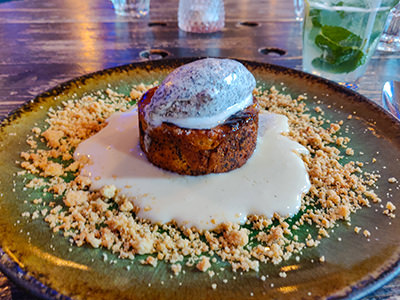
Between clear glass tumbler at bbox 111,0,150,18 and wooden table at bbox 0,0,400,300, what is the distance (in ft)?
0.20

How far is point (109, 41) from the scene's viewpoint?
7.49 feet

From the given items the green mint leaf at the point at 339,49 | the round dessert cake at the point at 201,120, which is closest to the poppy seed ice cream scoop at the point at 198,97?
the round dessert cake at the point at 201,120

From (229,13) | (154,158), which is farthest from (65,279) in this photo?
(229,13)

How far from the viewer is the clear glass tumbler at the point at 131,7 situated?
2656 mm

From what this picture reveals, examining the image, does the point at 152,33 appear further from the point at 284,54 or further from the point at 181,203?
the point at 181,203

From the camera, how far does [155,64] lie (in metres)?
1.73

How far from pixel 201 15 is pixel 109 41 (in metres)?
0.63

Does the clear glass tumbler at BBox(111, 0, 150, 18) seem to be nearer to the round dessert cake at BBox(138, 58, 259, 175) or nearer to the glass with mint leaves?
the glass with mint leaves

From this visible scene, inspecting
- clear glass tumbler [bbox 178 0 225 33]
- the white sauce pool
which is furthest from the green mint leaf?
clear glass tumbler [bbox 178 0 225 33]

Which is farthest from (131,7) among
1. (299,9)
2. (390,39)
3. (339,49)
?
(390,39)

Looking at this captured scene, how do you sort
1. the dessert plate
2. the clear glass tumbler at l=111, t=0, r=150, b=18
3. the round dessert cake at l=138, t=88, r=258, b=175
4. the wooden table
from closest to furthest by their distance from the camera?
1. the dessert plate
2. the round dessert cake at l=138, t=88, r=258, b=175
3. the wooden table
4. the clear glass tumbler at l=111, t=0, r=150, b=18

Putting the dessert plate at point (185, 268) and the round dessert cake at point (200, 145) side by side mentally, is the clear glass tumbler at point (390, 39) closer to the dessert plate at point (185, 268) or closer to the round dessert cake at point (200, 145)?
the dessert plate at point (185, 268)

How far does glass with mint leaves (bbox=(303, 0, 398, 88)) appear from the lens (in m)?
1.59

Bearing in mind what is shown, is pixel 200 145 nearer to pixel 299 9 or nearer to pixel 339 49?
pixel 339 49
